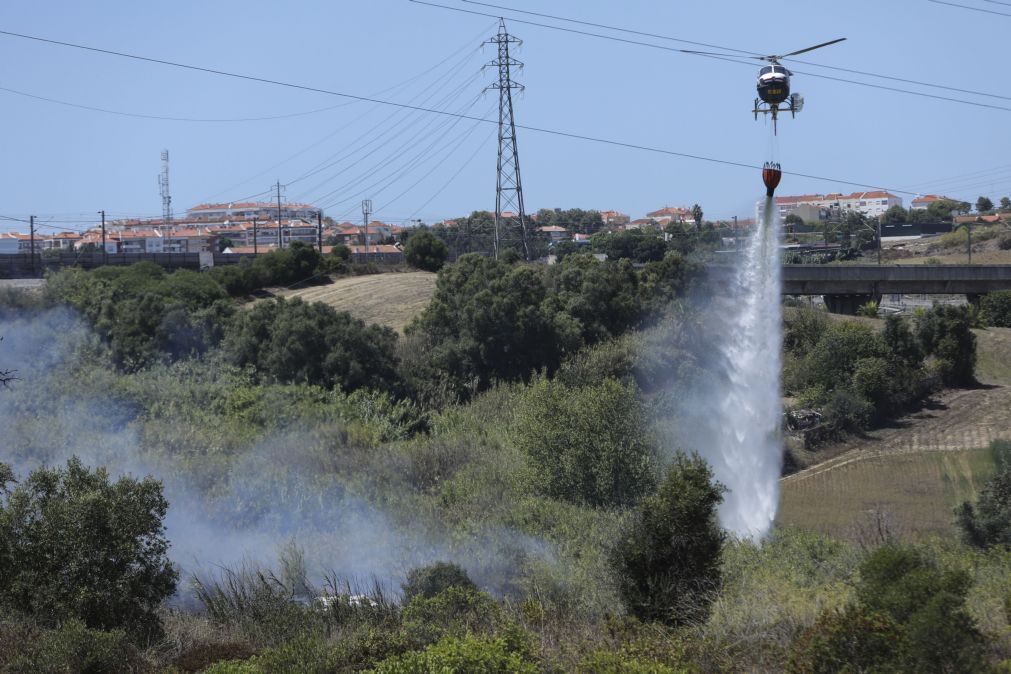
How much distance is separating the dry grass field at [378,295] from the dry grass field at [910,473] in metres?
22.0

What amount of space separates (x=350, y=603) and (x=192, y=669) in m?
3.85

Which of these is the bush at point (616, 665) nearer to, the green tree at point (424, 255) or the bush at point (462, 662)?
the bush at point (462, 662)

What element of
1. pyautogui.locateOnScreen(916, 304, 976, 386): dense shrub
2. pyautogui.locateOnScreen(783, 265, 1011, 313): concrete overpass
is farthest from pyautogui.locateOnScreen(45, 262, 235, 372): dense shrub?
pyautogui.locateOnScreen(916, 304, 976, 386): dense shrub

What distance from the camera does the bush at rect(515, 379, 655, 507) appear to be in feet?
101

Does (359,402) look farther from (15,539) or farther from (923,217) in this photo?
(923,217)

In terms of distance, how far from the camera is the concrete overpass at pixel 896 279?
177 ft

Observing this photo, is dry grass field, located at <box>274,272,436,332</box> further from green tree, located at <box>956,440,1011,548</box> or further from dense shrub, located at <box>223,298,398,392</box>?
green tree, located at <box>956,440,1011,548</box>

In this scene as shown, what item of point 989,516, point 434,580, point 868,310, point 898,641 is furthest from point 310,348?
point 868,310

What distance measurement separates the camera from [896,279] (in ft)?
180

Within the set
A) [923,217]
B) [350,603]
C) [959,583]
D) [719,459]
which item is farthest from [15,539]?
[923,217]

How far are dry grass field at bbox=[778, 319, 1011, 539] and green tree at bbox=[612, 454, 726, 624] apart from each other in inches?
607

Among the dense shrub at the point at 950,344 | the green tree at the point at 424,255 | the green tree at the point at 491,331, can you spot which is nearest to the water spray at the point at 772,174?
the green tree at the point at 491,331

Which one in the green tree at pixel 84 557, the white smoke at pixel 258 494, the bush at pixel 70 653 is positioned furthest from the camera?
the white smoke at pixel 258 494

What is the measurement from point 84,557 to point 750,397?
35.8 m
